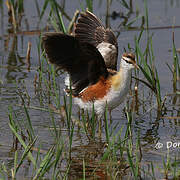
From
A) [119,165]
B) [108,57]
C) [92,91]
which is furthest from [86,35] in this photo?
[119,165]

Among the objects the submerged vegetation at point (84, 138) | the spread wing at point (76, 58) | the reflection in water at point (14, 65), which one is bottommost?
the submerged vegetation at point (84, 138)

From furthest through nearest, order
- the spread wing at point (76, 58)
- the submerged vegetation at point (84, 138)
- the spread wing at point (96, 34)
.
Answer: the spread wing at point (96, 34)
the spread wing at point (76, 58)
the submerged vegetation at point (84, 138)

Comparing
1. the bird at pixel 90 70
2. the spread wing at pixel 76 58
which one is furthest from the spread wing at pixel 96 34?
the spread wing at pixel 76 58

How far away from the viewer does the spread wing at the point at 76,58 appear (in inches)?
241

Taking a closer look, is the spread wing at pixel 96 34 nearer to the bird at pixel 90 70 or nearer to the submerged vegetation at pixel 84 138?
the bird at pixel 90 70

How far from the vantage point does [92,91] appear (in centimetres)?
668

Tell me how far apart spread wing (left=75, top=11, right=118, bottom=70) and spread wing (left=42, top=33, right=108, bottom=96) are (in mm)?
606

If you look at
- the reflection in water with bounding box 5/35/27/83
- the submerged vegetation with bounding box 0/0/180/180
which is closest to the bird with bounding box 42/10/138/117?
the submerged vegetation with bounding box 0/0/180/180

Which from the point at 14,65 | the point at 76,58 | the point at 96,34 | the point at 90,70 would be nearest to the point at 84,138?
the point at 90,70

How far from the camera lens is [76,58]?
6418 mm

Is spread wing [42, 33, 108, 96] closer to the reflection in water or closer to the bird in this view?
the bird

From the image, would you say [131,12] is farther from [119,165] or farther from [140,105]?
[119,165]

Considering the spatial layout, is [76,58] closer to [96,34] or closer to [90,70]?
[90,70]

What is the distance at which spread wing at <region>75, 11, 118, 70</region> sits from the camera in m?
7.22
